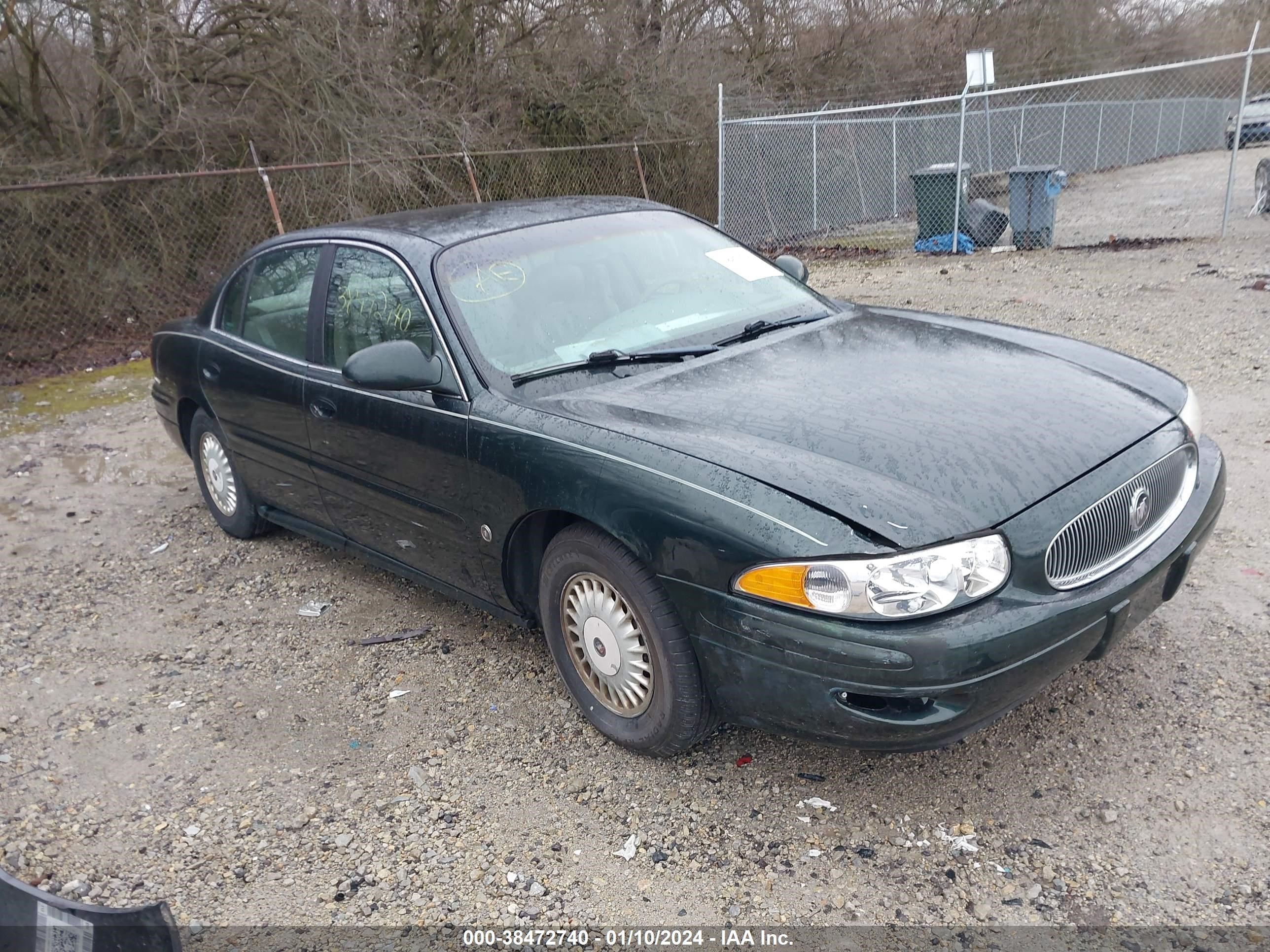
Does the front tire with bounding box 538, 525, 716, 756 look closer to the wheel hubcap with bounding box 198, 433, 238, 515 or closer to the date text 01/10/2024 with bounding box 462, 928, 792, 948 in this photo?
the date text 01/10/2024 with bounding box 462, 928, 792, 948

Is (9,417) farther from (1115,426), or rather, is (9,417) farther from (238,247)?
(1115,426)

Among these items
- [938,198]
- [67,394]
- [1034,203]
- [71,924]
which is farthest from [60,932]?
[938,198]

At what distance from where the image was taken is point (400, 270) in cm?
371

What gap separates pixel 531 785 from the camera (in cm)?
312

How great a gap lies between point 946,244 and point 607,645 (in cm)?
1126

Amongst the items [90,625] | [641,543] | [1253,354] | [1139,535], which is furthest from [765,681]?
[1253,354]

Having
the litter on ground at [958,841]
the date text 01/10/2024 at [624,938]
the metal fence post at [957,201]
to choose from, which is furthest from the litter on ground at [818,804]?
the metal fence post at [957,201]

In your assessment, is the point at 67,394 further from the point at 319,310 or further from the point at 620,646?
the point at 620,646

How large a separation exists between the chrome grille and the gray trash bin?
10.1 m

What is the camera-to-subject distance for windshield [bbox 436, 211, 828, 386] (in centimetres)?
350

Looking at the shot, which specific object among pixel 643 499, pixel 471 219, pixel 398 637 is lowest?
pixel 398 637

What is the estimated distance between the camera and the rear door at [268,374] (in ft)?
13.8

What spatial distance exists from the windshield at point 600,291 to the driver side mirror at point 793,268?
0.55 ft

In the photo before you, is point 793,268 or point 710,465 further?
point 793,268
